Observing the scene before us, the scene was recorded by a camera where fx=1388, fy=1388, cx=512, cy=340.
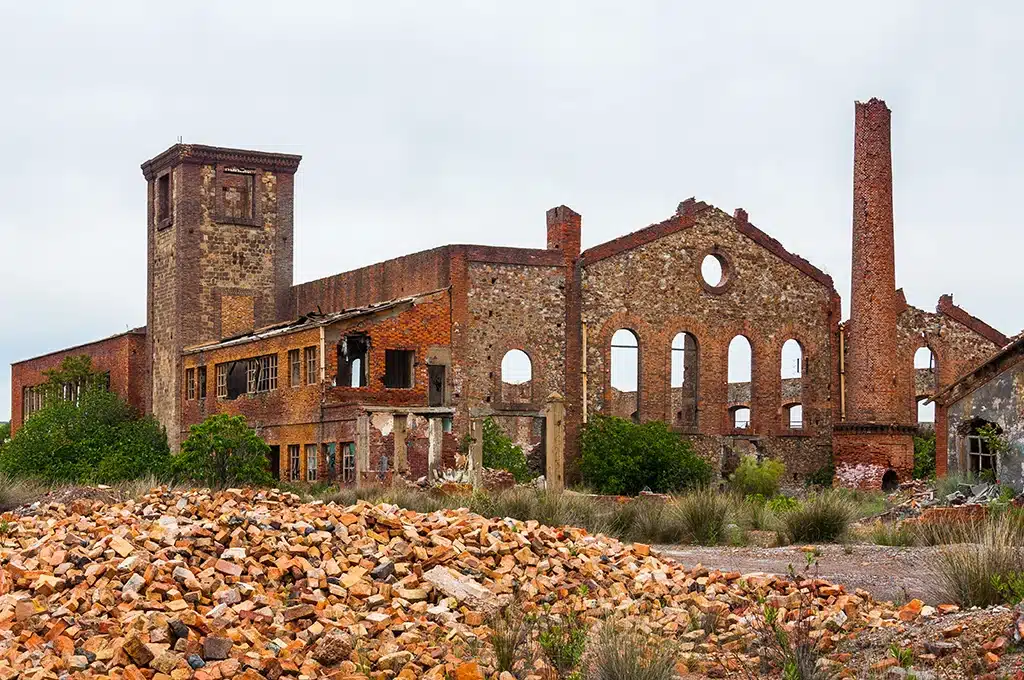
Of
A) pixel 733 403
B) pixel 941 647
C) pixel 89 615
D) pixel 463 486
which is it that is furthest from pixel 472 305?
pixel 941 647

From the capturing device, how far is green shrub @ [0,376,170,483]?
36312 mm

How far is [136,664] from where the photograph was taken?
414 inches

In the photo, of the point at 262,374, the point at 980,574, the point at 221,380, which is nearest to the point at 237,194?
the point at 221,380

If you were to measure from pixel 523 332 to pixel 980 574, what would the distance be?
21908mm

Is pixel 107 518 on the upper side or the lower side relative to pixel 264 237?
lower

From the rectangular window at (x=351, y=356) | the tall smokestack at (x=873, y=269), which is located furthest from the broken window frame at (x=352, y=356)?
the tall smokestack at (x=873, y=269)

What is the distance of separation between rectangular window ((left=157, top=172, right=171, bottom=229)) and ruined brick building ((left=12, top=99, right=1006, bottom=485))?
205 mm

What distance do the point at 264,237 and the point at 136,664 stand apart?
3086cm

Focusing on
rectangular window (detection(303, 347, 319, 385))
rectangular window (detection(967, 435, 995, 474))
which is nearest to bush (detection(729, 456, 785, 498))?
rectangular window (detection(967, 435, 995, 474))

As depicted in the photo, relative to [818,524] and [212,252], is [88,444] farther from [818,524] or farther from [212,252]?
[818,524]

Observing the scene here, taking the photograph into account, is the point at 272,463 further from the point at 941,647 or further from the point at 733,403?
the point at 941,647

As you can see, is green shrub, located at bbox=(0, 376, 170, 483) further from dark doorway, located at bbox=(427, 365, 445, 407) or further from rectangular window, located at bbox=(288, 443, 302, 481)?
dark doorway, located at bbox=(427, 365, 445, 407)

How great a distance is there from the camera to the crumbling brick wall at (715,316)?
34281 mm

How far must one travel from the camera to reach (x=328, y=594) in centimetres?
1240
